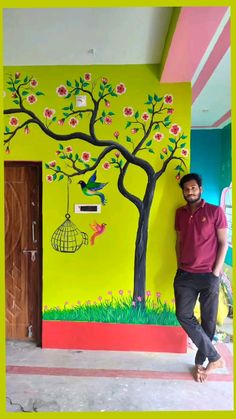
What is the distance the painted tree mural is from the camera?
2.96m

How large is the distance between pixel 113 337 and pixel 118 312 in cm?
24

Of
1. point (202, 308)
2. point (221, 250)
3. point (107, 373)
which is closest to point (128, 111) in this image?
point (221, 250)

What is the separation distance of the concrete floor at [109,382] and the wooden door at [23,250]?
0.25m

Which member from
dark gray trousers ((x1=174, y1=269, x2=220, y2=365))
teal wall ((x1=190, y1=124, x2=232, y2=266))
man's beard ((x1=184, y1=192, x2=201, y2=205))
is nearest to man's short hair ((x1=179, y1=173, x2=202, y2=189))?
man's beard ((x1=184, y1=192, x2=201, y2=205))

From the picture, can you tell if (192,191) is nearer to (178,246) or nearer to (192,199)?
(192,199)

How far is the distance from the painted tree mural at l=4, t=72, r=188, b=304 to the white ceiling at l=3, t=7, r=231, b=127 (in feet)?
0.81

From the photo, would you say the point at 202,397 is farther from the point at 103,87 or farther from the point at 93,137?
the point at 103,87

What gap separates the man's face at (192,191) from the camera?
2.71 m

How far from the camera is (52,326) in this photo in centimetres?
308

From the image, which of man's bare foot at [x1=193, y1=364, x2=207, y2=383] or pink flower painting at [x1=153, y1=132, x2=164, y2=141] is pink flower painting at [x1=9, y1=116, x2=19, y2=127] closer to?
pink flower painting at [x1=153, y1=132, x2=164, y2=141]

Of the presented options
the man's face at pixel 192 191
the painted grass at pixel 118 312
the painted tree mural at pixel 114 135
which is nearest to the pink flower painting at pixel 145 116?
the painted tree mural at pixel 114 135

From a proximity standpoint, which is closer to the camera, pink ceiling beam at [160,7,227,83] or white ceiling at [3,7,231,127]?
pink ceiling beam at [160,7,227,83]

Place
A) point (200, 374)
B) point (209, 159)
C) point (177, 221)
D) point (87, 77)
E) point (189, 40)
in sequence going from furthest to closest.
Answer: point (209, 159) → point (87, 77) → point (177, 221) → point (200, 374) → point (189, 40)

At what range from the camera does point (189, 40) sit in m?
2.14
